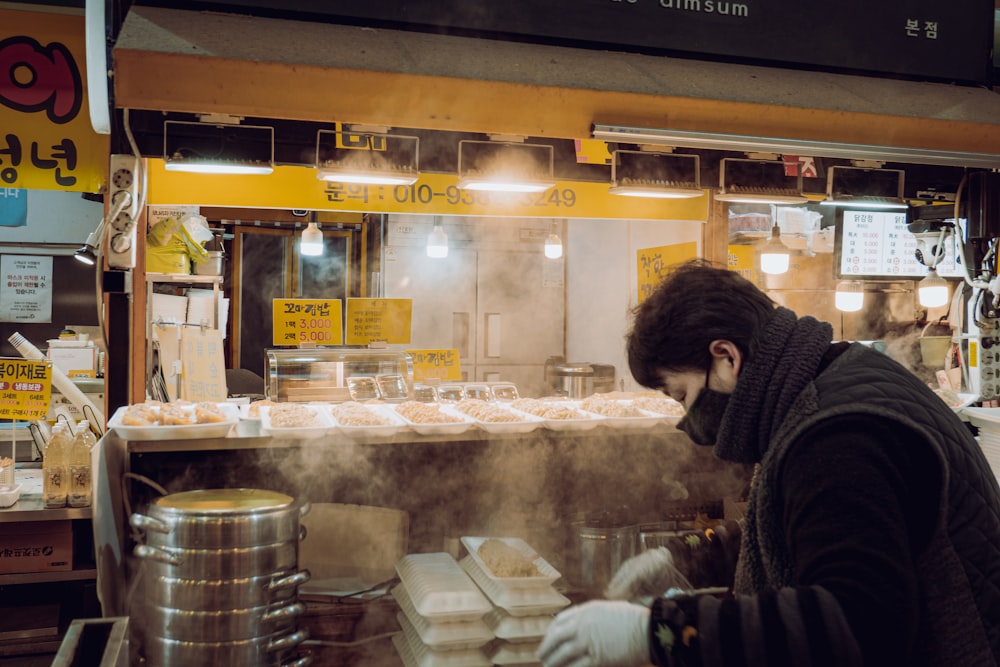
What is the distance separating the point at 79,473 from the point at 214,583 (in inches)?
59.3

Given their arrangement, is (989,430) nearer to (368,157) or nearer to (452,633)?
(452,633)

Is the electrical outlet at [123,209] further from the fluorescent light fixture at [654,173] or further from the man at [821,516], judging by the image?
the man at [821,516]

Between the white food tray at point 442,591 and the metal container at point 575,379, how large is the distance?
3.96m

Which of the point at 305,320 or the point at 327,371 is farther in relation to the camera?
the point at 327,371

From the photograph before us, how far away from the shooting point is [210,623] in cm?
250

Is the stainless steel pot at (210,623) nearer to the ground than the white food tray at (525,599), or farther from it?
farther from it

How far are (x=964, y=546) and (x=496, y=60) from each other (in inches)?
66.6

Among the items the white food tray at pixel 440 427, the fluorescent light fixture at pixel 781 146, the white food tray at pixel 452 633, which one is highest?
the fluorescent light fixture at pixel 781 146

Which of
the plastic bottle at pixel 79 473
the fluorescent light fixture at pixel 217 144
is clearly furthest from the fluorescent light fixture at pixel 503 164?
the plastic bottle at pixel 79 473

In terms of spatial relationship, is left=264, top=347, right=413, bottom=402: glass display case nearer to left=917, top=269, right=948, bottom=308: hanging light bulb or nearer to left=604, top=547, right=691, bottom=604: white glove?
left=604, top=547, right=691, bottom=604: white glove

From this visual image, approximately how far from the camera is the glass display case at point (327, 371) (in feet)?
15.3

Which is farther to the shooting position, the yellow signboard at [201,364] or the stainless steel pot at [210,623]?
the yellow signboard at [201,364]

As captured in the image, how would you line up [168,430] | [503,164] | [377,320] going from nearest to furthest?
1. [168,430]
2. [503,164]
3. [377,320]

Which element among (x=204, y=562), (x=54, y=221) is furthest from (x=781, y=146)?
(x=54, y=221)
